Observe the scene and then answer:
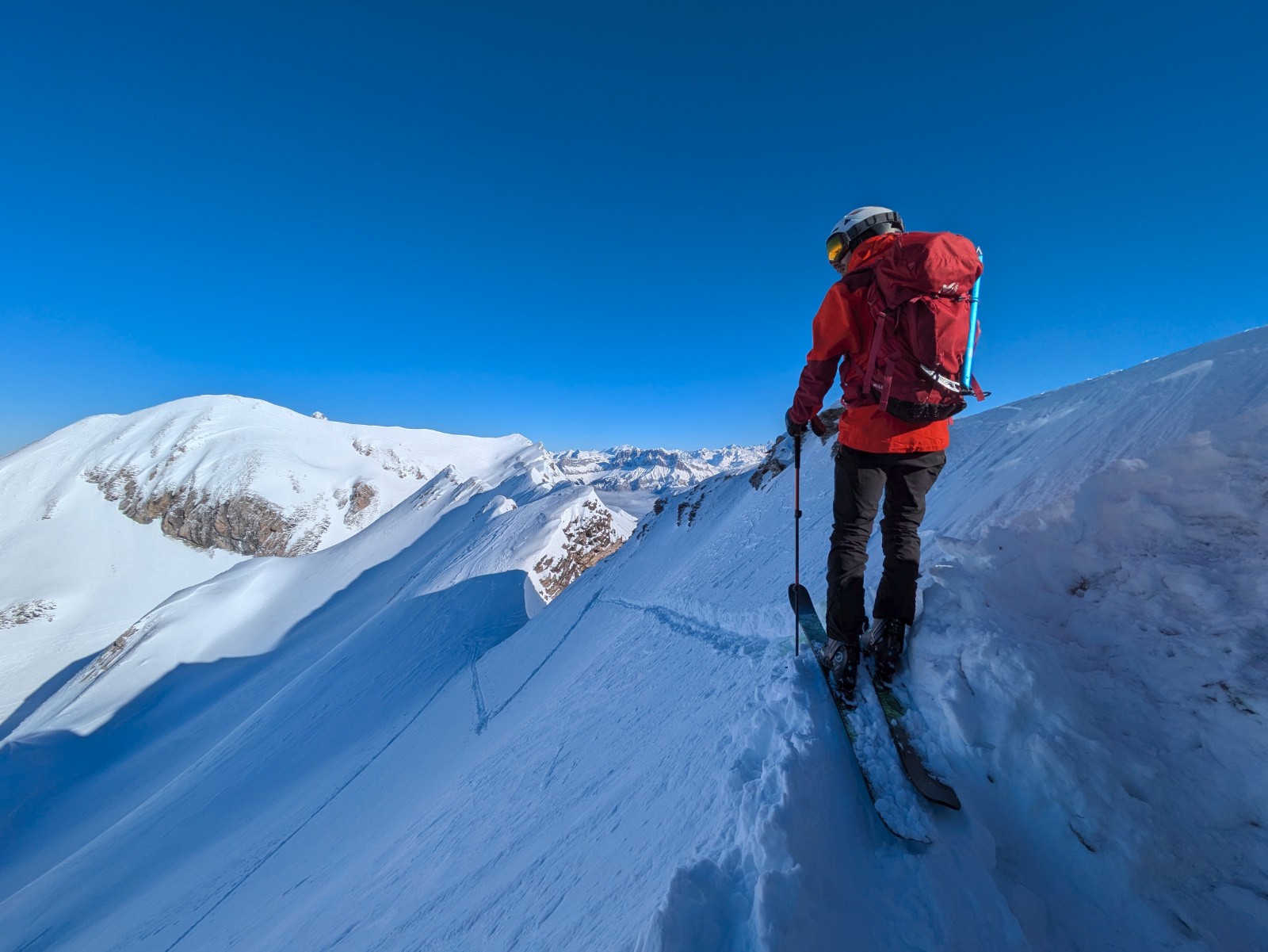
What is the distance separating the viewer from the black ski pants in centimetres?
265

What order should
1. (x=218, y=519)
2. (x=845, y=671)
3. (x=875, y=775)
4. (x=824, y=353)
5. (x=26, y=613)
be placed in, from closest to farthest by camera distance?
(x=875, y=775) < (x=845, y=671) < (x=824, y=353) < (x=26, y=613) < (x=218, y=519)

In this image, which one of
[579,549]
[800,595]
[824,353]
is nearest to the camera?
[824,353]

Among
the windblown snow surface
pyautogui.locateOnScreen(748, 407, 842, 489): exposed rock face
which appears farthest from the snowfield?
the windblown snow surface

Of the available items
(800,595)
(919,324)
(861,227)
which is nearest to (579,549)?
(800,595)

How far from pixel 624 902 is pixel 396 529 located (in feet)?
150

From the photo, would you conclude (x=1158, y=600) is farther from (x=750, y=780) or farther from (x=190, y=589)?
(x=190, y=589)

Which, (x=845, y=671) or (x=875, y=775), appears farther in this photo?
(x=845, y=671)

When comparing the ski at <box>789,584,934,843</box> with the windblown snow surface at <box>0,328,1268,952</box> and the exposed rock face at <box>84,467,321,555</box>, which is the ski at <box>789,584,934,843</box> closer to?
the windblown snow surface at <box>0,328,1268,952</box>

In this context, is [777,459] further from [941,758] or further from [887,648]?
[941,758]

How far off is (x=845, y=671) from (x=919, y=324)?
1.89 m

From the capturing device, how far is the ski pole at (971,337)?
2480 millimetres

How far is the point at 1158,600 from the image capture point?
2.25 metres

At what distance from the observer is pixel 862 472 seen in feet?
8.90

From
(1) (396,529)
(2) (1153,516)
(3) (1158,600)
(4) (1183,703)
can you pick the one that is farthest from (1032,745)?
(1) (396,529)
